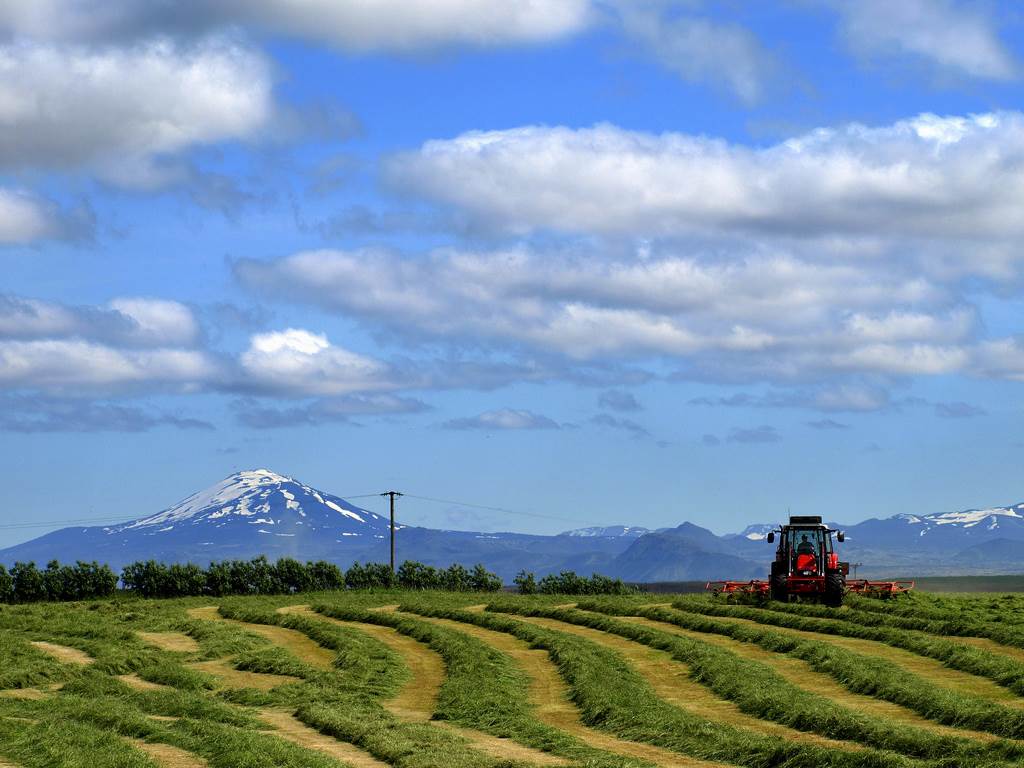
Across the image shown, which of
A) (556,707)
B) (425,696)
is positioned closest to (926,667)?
(556,707)

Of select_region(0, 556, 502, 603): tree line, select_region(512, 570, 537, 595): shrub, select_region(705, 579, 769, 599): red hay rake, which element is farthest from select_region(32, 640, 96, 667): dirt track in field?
select_region(512, 570, 537, 595): shrub

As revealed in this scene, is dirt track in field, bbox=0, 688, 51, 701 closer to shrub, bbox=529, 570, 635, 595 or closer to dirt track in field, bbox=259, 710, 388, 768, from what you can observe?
dirt track in field, bbox=259, 710, 388, 768

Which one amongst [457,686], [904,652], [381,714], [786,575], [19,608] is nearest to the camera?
[381,714]

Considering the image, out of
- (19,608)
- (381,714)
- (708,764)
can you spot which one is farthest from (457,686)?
(19,608)

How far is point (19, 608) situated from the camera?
64.4 meters

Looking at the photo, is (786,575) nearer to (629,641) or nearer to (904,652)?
Result: (629,641)

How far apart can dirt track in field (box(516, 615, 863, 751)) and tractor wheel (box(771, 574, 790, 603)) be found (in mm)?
9960

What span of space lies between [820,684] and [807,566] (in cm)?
2195

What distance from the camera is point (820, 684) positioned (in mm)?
31906

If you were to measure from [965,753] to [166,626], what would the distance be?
35267 mm

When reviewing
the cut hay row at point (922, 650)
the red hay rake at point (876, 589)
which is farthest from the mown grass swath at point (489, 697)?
the red hay rake at point (876, 589)

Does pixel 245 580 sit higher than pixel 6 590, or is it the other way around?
pixel 245 580

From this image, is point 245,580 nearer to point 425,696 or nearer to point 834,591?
point 834,591

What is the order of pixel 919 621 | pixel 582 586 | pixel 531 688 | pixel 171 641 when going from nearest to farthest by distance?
pixel 531 688 < pixel 919 621 < pixel 171 641 < pixel 582 586
